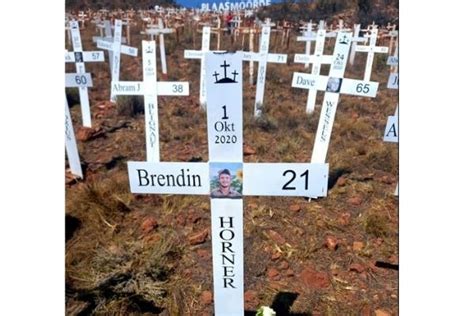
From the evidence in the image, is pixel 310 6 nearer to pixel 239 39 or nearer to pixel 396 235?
pixel 239 39

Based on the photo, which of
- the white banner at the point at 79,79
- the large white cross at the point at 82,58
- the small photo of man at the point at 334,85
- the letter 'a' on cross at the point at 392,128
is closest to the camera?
the letter 'a' on cross at the point at 392,128

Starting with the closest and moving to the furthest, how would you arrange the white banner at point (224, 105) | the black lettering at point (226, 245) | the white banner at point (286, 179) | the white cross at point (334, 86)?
the white banner at point (224, 105)
the white banner at point (286, 179)
the black lettering at point (226, 245)
the white cross at point (334, 86)

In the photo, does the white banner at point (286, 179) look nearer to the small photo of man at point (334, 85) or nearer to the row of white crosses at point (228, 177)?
the row of white crosses at point (228, 177)

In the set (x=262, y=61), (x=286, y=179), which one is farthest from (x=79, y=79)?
(x=286, y=179)

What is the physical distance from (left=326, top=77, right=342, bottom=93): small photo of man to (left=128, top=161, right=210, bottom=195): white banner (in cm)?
204

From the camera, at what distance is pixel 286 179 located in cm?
193

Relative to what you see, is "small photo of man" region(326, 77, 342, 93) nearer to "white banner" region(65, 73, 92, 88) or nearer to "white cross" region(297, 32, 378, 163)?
"white cross" region(297, 32, 378, 163)

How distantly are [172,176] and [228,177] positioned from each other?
27cm

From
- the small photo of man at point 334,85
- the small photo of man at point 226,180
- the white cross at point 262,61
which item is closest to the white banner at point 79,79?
the white cross at point 262,61

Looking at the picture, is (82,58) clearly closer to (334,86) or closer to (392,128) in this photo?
(334,86)

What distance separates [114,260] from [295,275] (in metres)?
1.25

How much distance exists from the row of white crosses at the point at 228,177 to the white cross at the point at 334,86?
1845 mm

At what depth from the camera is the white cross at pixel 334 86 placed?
136 inches

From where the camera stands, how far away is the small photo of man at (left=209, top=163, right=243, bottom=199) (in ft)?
6.36
